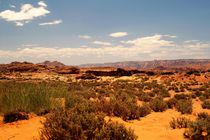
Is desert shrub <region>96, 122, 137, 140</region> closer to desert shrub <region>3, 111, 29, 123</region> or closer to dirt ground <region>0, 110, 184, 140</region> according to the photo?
dirt ground <region>0, 110, 184, 140</region>

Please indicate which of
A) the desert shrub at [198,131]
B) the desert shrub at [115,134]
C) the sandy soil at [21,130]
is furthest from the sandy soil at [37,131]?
the desert shrub at [115,134]

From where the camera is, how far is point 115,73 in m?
60.1

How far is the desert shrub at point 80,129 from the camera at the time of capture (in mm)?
5859

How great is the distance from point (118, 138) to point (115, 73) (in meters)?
54.3

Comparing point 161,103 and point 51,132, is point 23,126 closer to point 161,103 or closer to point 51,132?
point 51,132

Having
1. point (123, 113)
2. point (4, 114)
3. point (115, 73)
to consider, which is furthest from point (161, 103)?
Answer: point (115, 73)

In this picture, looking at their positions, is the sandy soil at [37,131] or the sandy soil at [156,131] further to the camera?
the sandy soil at [156,131]

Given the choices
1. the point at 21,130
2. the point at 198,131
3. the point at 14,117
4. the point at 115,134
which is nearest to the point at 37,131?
the point at 21,130

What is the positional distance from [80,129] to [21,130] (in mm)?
2496

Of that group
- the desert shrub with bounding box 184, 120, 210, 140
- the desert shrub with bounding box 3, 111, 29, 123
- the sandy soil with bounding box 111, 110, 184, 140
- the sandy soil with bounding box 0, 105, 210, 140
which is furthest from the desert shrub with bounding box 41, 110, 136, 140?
the desert shrub with bounding box 3, 111, 29, 123

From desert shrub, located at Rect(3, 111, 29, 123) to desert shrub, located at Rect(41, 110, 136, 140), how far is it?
120 inches

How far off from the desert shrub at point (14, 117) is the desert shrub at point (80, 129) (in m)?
3.06

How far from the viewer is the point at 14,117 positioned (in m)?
9.17

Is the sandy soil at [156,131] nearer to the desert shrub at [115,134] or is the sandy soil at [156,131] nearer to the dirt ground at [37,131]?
the dirt ground at [37,131]
